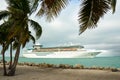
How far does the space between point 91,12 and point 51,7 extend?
1.53 meters

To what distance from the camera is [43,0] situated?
429 inches

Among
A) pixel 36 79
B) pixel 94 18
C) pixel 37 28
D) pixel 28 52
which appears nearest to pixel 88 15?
pixel 94 18

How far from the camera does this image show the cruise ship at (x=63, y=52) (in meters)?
97.8

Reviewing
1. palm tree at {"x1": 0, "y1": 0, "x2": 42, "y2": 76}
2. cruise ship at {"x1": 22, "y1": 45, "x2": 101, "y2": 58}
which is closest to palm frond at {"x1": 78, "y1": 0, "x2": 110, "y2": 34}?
palm tree at {"x1": 0, "y1": 0, "x2": 42, "y2": 76}

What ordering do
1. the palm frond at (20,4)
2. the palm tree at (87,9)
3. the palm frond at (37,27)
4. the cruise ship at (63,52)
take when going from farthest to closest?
1. the cruise ship at (63,52)
2. the palm frond at (37,27)
3. the palm frond at (20,4)
4. the palm tree at (87,9)

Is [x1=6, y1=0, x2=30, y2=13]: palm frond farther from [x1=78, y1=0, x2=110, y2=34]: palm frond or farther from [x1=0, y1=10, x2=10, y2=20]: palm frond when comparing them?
[x1=78, y1=0, x2=110, y2=34]: palm frond

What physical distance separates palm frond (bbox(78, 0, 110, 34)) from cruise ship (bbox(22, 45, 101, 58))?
8650cm

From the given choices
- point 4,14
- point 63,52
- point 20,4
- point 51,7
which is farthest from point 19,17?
point 63,52

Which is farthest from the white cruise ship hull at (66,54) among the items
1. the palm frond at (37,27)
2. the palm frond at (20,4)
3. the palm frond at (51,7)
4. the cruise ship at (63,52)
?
the palm frond at (51,7)

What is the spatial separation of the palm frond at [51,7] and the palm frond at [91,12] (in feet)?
2.52

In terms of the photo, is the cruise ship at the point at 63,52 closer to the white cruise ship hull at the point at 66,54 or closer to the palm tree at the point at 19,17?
the white cruise ship hull at the point at 66,54

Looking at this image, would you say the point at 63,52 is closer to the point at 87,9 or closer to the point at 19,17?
the point at 19,17

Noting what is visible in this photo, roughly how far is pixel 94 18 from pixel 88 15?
10.0 inches

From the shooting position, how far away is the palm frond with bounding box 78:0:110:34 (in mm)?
10375
